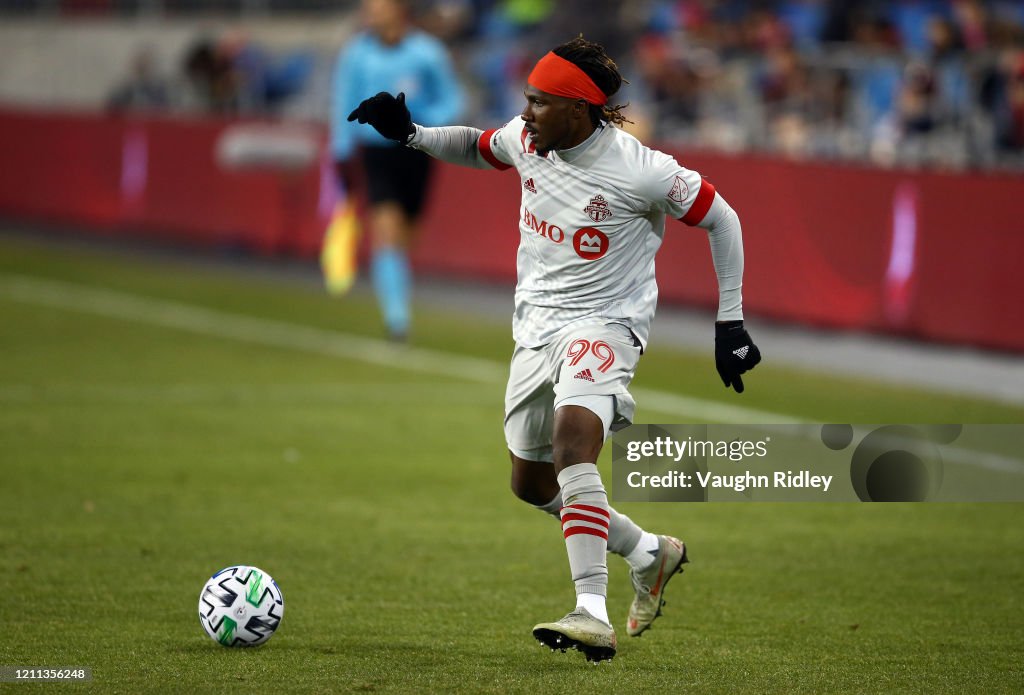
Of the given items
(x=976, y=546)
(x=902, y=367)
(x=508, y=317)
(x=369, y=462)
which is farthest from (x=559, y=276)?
(x=508, y=317)

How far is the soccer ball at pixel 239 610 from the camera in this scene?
6.15 metres

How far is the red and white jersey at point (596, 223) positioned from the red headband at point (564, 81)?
179 mm

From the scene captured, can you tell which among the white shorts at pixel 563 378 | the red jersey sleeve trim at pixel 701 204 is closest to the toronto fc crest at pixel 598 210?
the red jersey sleeve trim at pixel 701 204

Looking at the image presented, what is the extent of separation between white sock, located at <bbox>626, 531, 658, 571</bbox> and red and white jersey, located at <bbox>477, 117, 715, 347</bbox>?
2.59ft

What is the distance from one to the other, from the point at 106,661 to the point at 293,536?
2.33m

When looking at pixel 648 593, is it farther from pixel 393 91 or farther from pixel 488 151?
pixel 393 91

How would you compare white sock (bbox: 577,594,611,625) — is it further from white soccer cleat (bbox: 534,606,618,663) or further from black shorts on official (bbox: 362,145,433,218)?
black shorts on official (bbox: 362,145,433,218)

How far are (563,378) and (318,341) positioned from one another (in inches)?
376

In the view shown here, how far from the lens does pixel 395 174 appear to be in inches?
583

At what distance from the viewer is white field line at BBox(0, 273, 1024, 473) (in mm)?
11836

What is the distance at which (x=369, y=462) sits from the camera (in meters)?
10.3

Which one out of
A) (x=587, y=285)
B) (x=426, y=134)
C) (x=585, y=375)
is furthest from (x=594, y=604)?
(x=426, y=134)

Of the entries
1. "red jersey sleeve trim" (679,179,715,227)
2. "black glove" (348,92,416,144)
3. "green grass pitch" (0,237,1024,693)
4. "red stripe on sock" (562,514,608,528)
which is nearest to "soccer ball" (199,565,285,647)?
"green grass pitch" (0,237,1024,693)

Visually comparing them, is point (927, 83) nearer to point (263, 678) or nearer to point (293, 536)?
point (293, 536)
